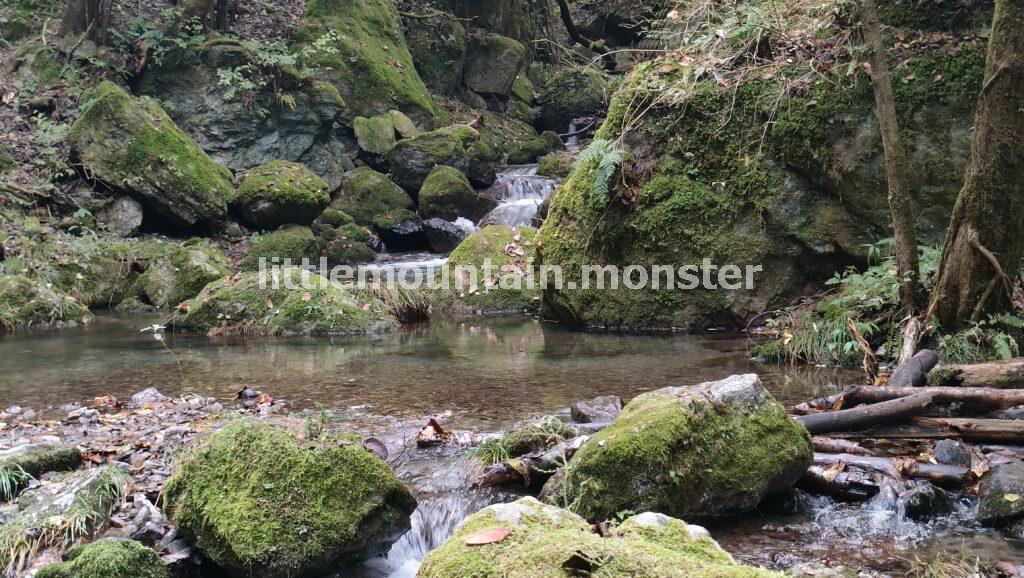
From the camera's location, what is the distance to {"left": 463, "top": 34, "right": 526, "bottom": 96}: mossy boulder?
24.1 meters

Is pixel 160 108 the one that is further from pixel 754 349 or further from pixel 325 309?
pixel 754 349

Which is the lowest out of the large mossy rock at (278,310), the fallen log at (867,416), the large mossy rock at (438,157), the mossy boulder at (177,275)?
the fallen log at (867,416)

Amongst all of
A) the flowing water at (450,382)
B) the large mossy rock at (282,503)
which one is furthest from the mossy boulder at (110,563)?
the flowing water at (450,382)

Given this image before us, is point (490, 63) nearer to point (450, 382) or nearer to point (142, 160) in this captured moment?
point (142, 160)

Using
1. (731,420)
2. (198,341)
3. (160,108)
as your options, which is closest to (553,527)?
(731,420)

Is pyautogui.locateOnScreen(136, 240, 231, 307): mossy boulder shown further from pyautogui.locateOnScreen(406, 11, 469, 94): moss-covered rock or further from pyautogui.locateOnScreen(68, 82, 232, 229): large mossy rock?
pyautogui.locateOnScreen(406, 11, 469, 94): moss-covered rock

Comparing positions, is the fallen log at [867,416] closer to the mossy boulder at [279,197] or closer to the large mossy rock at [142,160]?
Answer: the mossy boulder at [279,197]

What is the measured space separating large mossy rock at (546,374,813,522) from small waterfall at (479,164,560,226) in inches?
492

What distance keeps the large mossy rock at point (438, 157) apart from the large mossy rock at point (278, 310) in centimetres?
776

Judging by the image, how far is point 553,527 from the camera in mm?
2182

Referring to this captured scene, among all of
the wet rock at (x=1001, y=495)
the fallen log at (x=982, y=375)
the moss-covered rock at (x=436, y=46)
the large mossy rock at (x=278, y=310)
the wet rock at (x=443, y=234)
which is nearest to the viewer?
the wet rock at (x=1001, y=495)

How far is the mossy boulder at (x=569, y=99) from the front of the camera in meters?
23.5

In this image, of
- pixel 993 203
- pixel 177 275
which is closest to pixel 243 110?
pixel 177 275

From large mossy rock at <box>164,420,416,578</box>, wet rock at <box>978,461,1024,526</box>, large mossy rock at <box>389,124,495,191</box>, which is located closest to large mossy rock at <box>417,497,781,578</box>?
large mossy rock at <box>164,420,416,578</box>
